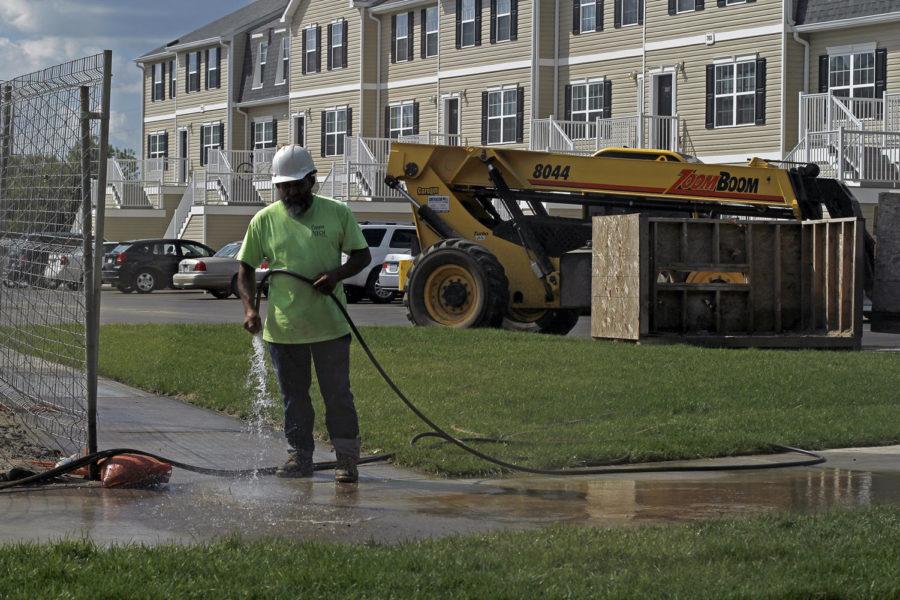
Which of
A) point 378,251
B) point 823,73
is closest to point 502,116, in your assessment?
point 378,251

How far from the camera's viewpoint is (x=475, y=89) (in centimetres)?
4362

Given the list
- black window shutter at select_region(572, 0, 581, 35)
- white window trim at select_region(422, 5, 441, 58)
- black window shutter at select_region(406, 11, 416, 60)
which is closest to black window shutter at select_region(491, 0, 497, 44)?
white window trim at select_region(422, 5, 441, 58)

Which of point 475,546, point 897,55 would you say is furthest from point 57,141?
point 897,55

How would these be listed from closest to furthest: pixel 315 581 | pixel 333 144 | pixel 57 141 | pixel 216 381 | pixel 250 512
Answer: pixel 315 581 → pixel 250 512 → pixel 57 141 → pixel 216 381 → pixel 333 144

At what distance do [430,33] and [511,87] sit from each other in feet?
17.8

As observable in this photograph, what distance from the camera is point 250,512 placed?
7672 mm

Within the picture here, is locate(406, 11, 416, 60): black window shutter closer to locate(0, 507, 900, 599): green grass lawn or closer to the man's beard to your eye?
the man's beard

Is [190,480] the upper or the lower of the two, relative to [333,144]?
lower

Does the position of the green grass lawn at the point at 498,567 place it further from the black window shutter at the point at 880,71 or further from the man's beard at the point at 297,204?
the black window shutter at the point at 880,71

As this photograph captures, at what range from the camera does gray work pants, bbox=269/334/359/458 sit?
28.8 ft

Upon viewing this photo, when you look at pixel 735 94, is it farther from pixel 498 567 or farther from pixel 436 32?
pixel 498 567

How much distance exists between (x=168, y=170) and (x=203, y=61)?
4883mm

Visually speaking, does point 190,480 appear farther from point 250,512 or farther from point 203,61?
point 203,61

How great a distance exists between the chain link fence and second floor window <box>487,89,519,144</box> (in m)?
31.9
